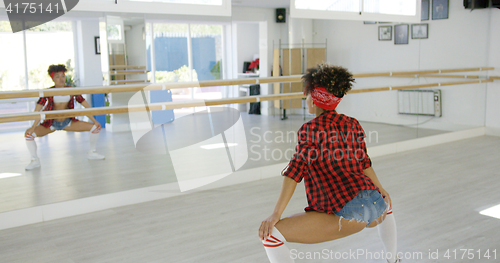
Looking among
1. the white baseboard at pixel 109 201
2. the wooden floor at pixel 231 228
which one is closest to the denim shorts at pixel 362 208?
the wooden floor at pixel 231 228

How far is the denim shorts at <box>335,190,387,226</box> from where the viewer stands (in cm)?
183

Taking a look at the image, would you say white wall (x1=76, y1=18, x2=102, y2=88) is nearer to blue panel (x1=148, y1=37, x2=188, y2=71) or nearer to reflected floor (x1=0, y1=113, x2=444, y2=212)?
reflected floor (x1=0, y1=113, x2=444, y2=212)

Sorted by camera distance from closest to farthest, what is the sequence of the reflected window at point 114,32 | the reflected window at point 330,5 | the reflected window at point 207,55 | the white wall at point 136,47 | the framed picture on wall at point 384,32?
the reflected window at point 114,32 < the white wall at point 136,47 < the reflected window at point 207,55 < the reflected window at point 330,5 < the framed picture on wall at point 384,32

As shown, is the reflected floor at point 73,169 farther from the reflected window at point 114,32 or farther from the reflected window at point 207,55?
the reflected window at point 114,32

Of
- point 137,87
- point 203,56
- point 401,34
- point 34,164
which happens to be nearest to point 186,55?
point 203,56

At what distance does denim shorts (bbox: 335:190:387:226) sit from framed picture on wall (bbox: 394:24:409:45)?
A: 450 centimetres

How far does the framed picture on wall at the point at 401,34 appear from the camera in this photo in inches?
233

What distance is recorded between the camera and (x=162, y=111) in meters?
4.05

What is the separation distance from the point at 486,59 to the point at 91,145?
5.81 meters

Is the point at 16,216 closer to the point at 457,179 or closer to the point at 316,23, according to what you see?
the point at 316,23

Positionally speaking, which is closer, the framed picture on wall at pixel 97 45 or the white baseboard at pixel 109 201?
the white baseboard at pixel 109 201

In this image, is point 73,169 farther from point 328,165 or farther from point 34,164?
point 328,165

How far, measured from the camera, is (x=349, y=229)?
73.9 inches

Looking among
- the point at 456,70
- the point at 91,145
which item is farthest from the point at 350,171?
the point at 456,70
